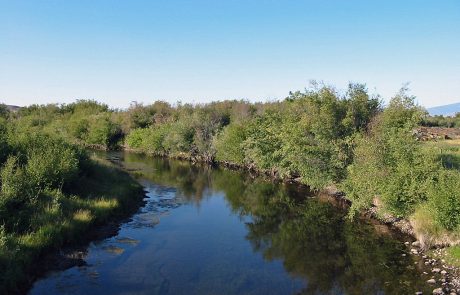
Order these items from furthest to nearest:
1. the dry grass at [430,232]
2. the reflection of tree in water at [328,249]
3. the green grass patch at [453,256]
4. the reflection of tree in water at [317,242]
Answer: the dry grass at [430,232], the green grass patch at [453,256], the reflection of tree in water at [317,242], the reflection of tree in water at [328,249]

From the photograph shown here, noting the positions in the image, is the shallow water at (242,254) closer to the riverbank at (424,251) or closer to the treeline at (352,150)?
the riverbank at (424,251)

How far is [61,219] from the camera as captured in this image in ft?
82.4

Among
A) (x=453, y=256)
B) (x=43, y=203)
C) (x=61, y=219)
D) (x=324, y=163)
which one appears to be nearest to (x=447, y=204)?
(x=453, y=256)

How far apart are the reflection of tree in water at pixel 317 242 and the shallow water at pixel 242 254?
0.07 metres

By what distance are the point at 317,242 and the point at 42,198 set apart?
67.1ft

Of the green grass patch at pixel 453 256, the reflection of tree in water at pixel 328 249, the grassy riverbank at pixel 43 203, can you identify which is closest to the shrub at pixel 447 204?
the green grass patch at pixel 453 256

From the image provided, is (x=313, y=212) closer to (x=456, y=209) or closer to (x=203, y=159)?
(x=456, y=209)

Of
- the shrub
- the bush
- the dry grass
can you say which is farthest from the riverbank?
the bush

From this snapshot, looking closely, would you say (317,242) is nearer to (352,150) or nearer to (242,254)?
(242,254)

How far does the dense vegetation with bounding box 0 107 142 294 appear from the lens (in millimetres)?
20188

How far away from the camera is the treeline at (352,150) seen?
27.8 metres

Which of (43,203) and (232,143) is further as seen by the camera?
(232,143)

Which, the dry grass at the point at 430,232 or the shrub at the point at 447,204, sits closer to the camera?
the shrub at the point at 447,204

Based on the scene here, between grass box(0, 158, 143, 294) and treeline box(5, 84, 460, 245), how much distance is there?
29.0 ft
